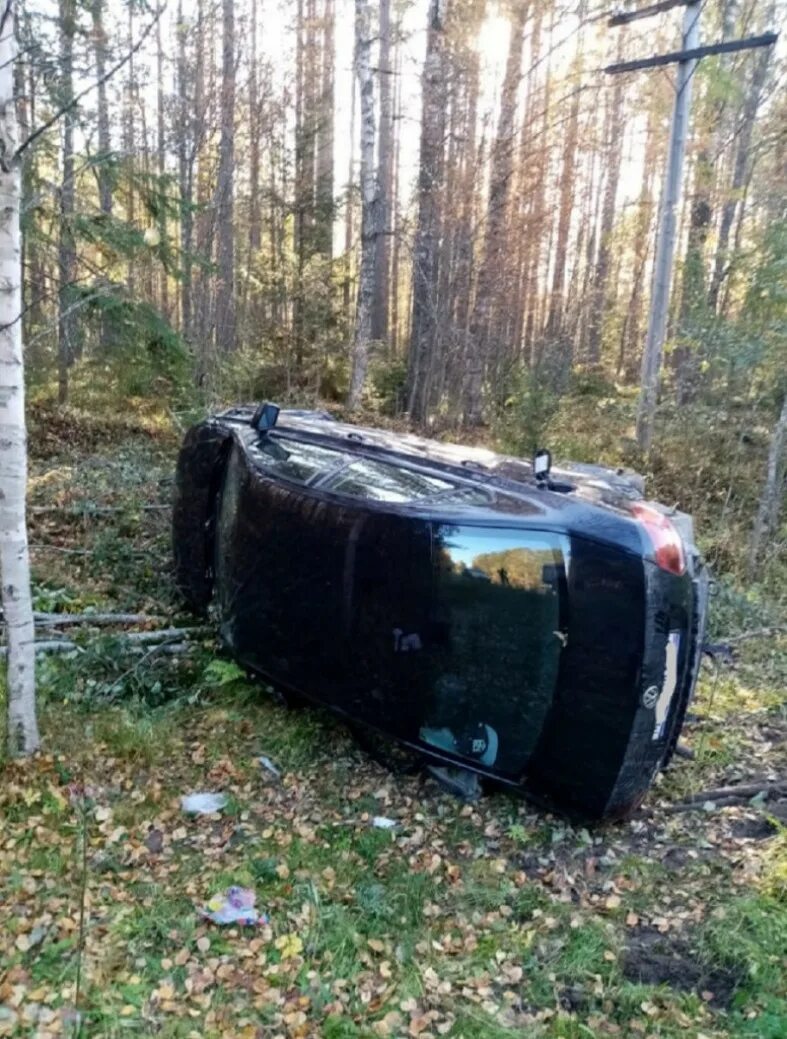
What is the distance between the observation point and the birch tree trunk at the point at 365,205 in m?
11.3

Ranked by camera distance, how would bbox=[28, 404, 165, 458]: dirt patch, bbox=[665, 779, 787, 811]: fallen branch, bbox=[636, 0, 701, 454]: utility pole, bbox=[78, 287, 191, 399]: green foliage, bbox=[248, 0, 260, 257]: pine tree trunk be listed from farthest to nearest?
bbox=[248, 0, 260, 257]: pine tree trunk, bbox=[28, 404, 165, 458]: dirt patch, bbox=[78, 287, 191, 399]: green foliage, bbox=[636, 0, 701, 454]: utility pole, bbox=[665, 779, 787, 811]: fallen branch

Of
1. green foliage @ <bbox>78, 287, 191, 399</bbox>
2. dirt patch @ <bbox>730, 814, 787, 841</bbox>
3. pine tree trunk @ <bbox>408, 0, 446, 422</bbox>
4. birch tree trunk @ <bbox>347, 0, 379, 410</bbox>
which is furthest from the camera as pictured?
pine tree trunk @ <bbox>408, 0, 446, 422</bbox>

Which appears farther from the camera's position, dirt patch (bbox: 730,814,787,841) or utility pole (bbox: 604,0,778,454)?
utility pole (bbox: 604,0,778,454)

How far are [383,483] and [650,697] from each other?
1654 millimetres

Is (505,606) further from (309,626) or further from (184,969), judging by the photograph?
(184,969)

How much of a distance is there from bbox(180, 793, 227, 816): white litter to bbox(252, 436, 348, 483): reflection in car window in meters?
1.73

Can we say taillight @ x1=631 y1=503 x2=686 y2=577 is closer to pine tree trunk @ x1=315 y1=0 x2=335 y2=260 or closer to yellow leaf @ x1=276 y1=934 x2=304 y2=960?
yellow leaf @ x1=276 y1=934 x2=304 y2=960

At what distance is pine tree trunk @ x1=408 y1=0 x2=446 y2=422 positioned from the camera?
39.2 ft

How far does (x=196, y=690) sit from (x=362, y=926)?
2.10m

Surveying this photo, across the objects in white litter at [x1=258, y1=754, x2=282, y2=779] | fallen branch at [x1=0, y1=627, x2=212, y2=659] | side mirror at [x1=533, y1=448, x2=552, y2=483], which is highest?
side mirror at [x1=533, y1=448, x2=552, y2=483]

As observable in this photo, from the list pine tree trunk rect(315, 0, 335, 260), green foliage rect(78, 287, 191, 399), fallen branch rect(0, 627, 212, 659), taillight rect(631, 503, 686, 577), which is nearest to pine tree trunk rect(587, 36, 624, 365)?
pine tree trunk rect(315, 0, 335, 260)

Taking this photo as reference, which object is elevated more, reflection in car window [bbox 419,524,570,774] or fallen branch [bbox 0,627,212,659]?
reflection in car window [bbox 419,524,570,774]

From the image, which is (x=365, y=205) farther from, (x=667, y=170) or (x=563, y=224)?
(x=563, y=224)

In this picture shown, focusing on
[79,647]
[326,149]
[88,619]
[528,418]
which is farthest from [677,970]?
[326,149]
